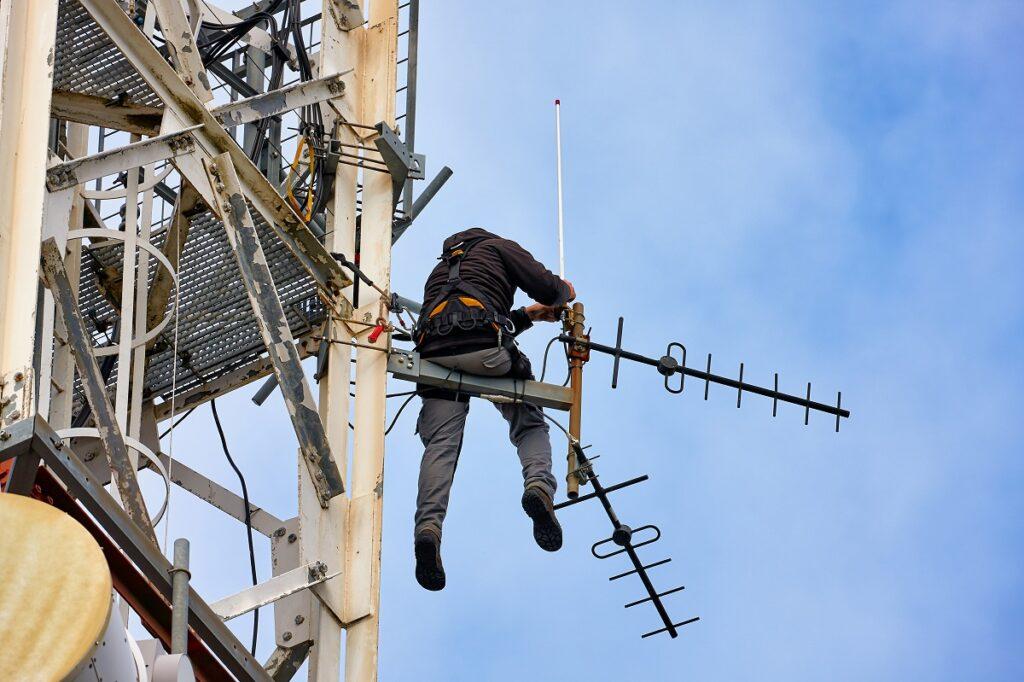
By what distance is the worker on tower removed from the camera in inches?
588

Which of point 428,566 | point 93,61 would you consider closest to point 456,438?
point 428,566

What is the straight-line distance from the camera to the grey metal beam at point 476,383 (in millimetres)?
14914

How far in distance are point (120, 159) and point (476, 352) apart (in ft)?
12.1

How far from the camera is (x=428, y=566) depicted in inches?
567

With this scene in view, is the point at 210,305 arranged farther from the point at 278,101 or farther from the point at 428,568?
the point at 428,568

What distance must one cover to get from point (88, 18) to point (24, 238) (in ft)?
11.1

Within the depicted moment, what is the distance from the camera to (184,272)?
15.4 metres

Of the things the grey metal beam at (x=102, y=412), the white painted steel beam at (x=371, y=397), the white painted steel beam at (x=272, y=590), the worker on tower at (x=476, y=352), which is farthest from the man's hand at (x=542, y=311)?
the grey metal beam at (x=102, y=412)

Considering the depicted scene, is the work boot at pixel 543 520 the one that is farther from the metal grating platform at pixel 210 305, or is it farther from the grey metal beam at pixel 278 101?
the grey metal beam at pixel 278 101

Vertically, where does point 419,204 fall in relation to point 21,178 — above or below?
above

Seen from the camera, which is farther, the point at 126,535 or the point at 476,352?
the point at 476,352

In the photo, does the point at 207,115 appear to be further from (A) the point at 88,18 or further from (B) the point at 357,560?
(B) the point at 357,560

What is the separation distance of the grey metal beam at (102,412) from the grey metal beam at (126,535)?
2.73 ft

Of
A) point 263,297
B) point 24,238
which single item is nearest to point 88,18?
point 263,297
